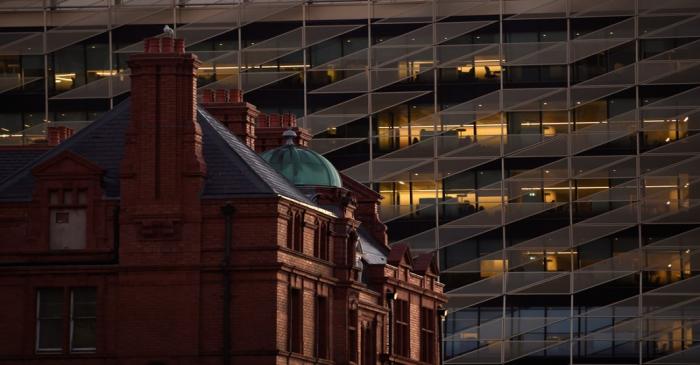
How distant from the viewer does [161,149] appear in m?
72.2

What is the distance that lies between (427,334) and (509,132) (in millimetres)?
41503

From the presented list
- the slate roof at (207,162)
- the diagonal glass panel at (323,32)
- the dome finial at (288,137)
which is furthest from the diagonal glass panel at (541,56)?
the slate roof at (207,162)

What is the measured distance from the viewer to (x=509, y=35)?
13462cm

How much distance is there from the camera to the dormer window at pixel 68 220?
7219 cm

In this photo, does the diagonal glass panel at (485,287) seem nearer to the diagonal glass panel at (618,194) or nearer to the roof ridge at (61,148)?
the diagonal glass panel at (618,194)

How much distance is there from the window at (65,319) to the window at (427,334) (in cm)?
2344

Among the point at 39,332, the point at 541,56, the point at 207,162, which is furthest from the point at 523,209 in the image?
the point at 39,332

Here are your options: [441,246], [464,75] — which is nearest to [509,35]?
[464,75]

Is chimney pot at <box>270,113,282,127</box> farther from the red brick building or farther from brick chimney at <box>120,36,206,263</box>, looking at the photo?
brick chimney at <box>120,36,206,263</box>

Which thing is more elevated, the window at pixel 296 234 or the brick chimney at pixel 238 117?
the brick chimney at pixel 238 117

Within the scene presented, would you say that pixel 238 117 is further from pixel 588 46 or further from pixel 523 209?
pixel 588 46

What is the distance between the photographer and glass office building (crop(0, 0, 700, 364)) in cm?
13150

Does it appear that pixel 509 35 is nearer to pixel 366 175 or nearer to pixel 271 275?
pixel 366 175

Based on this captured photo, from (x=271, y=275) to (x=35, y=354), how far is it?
6.73 m
